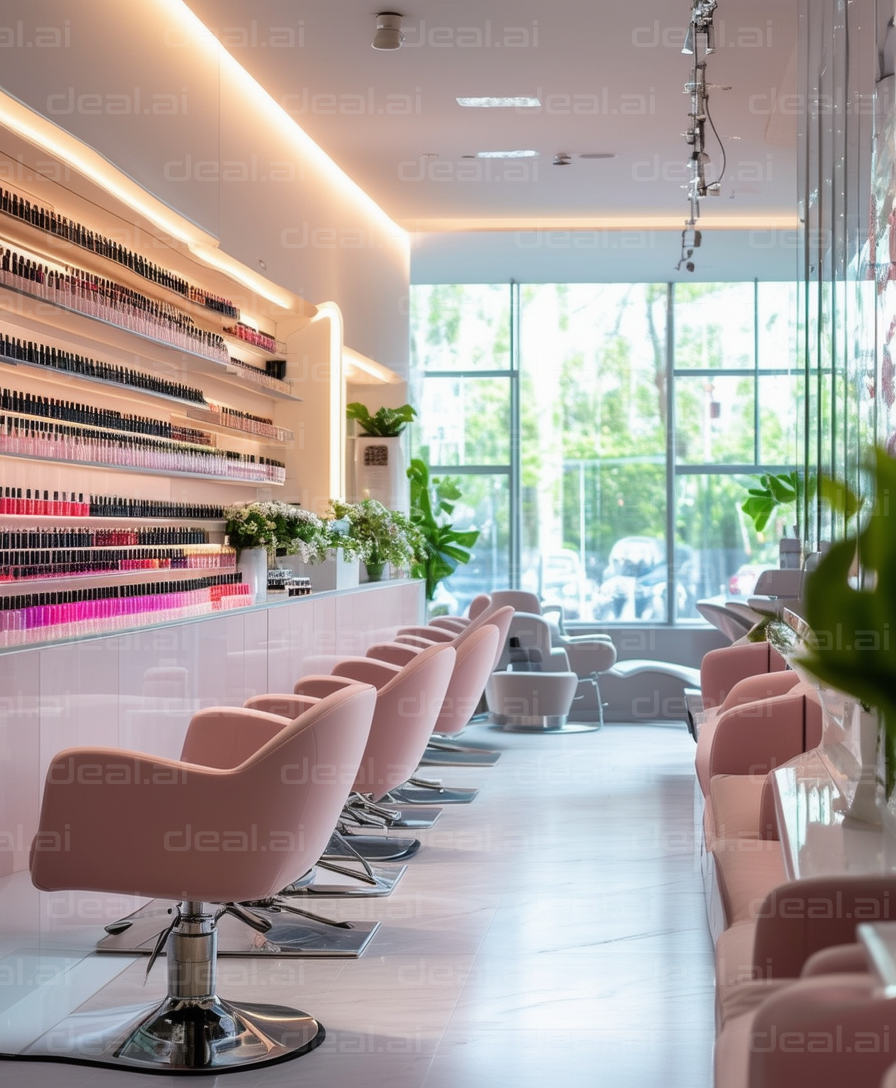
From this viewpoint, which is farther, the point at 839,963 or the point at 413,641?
the point at 413,641

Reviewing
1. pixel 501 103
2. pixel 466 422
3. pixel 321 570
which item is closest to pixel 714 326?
pixel 466 422

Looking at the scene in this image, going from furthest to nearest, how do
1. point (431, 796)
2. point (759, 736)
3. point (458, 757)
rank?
point (458, 757) → point (431, 796) → point (759, 736)

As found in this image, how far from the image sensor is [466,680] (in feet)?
19.6

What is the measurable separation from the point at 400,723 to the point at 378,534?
4.07 m

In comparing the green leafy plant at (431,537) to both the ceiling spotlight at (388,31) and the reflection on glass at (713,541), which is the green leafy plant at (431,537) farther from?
the ceiling spotlight at (388,31)

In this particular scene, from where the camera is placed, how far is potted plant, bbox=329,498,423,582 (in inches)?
335

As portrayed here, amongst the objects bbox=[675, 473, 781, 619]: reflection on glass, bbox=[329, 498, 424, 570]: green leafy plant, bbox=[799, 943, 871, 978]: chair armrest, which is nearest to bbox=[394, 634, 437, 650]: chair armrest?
bbox=[329, 498, 424, 570]: green leafy plant

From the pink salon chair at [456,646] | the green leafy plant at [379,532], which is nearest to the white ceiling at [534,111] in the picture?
the green leafy plant at [379,532]

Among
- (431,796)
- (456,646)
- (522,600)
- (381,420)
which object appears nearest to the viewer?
(456,646)

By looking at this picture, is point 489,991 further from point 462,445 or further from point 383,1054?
point 462,445

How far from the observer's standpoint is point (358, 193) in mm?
8906

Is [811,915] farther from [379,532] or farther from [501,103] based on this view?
[379,532]

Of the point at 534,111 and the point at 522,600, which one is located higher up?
the point at 534,111

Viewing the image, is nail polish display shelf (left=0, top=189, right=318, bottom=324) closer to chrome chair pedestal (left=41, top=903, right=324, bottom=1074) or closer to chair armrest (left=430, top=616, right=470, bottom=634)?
chair armrest (left=430, top=616, right=470, bottom=634)
